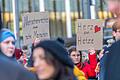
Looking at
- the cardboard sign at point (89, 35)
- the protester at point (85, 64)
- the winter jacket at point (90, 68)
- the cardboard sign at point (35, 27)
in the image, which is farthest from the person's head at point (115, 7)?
the cardboard sign at point (89, 35)

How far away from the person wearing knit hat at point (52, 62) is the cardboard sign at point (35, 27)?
6351 millimetres

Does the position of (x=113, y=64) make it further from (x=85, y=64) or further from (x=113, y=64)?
(x=85, y=64)

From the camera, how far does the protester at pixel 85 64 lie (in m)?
7.87

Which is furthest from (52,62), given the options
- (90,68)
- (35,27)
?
(35,27)

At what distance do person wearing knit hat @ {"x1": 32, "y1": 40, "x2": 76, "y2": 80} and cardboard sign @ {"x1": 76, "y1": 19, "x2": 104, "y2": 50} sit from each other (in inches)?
261

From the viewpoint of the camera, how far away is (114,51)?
8.85 feet

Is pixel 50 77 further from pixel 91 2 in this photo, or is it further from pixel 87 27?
pixel 91 2

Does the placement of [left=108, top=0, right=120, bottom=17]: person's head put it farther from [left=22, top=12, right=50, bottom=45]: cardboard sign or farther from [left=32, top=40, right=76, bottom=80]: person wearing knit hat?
[left=22, top=12, right=50, bottom=45]: cardboard sign

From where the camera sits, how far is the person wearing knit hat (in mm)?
2865

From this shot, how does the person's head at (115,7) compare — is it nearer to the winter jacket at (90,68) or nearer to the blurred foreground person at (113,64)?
the blurred foreground person at (113,64)

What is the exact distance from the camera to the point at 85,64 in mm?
8664

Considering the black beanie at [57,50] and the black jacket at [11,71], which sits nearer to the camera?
the black jacket at [11,71]

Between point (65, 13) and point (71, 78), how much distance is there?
95.7 ft

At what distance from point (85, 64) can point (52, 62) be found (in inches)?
228
